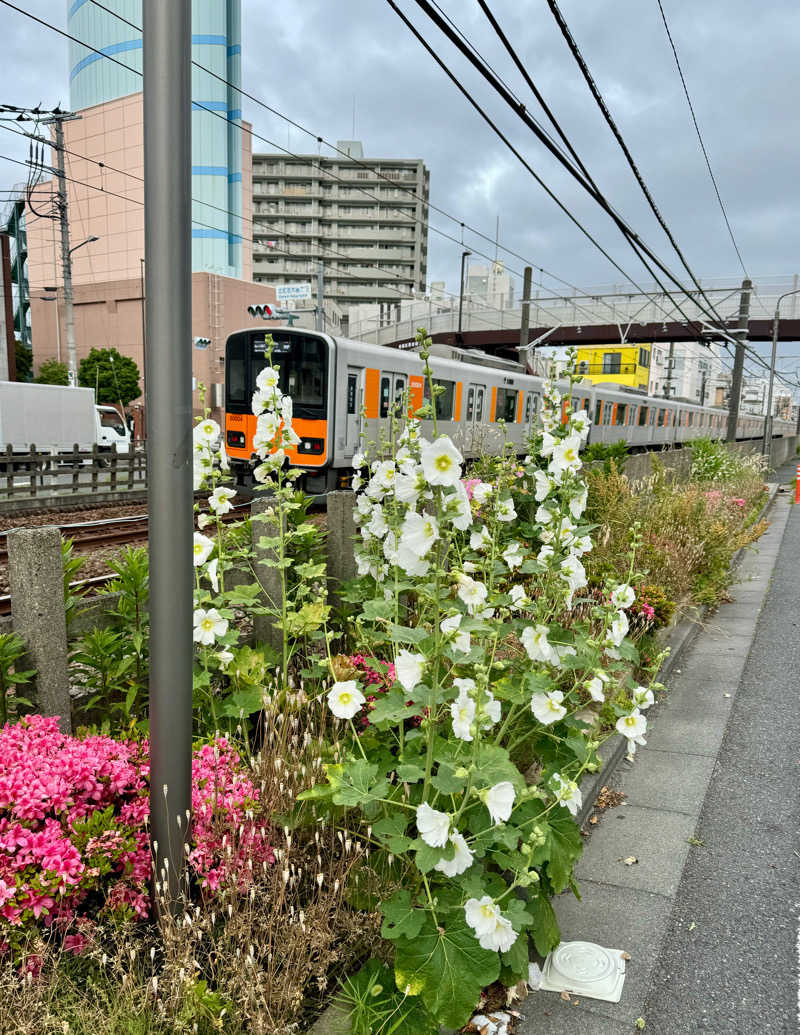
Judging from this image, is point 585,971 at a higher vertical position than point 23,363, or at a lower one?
lower

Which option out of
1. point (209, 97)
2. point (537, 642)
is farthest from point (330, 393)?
point (209, 97)

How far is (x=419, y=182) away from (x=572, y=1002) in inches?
3406

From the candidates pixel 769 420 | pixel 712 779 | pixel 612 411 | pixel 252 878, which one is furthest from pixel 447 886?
pixel 769 420

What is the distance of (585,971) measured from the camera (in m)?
2.43

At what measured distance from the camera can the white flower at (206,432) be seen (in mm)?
3150

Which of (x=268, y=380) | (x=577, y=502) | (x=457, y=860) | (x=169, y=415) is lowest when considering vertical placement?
(x=457, y=860)

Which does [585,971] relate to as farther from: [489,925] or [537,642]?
[537,642]

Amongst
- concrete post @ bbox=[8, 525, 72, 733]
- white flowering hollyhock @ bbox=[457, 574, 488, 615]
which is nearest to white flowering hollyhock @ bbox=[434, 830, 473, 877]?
white flowering hollyhock @ bbox=[457, 574, 488, 615]

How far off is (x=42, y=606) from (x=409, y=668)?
1.40 meters

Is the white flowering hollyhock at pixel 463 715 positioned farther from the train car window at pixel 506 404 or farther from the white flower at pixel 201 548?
the train car window at pixel 506 404

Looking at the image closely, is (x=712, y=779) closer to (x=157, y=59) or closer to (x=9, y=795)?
(x=9, y=795)

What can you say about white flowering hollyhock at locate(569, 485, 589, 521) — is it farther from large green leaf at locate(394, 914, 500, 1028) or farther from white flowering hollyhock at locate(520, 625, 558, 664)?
large green leaf at locate(394, 914, 500, 1028)

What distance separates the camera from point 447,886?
2193 millimetres

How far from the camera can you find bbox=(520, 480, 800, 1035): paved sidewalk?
7.55 ft
